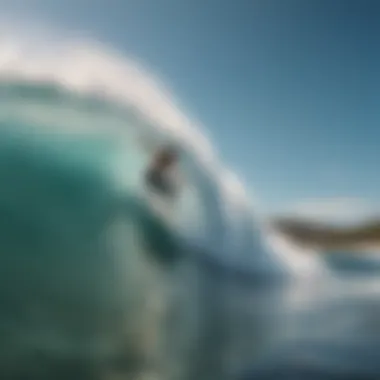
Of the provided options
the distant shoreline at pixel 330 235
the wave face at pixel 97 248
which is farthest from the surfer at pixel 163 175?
the distant shoreline at pixel 330 235

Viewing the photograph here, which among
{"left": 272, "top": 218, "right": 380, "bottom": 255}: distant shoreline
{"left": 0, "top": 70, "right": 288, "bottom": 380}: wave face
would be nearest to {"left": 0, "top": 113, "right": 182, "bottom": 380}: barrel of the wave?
{"left": 0, "top": 70, "right": 288, "bottom": 380}: wave face

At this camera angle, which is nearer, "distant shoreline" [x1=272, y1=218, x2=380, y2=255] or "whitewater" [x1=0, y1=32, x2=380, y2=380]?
"whitewater" [x1=0, y1=32, x2=380, y2=380]

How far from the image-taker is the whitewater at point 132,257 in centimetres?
159

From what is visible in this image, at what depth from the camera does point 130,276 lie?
5.36 ft

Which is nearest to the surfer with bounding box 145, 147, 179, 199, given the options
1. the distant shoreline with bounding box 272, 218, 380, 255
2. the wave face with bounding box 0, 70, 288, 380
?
the wave face with bounding box 0, 70, 288, 380

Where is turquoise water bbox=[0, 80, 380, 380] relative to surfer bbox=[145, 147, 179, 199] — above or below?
below

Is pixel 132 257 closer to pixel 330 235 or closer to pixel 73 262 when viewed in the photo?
pixel 73 262

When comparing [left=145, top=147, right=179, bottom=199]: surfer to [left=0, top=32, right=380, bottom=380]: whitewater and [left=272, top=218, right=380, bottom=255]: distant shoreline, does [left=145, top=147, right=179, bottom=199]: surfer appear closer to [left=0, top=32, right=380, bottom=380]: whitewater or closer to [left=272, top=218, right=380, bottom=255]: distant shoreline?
[left=0, top=32, right=380, bottom=380]: whitewater

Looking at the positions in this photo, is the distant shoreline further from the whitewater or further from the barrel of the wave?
the barrel of the wave

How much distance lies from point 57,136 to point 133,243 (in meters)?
0.35

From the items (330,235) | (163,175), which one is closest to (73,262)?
(163,175)

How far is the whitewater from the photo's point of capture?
1.59 m

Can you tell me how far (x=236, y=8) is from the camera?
69.0 inches

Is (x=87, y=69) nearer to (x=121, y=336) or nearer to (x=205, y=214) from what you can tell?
(x=205, y=214)
